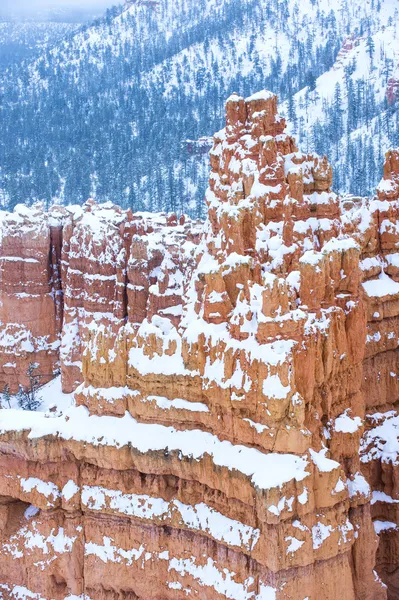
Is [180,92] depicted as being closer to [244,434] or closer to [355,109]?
[355,109]

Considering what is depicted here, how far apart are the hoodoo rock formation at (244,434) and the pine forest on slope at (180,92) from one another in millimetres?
47754

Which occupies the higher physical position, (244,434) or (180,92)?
(180,92)

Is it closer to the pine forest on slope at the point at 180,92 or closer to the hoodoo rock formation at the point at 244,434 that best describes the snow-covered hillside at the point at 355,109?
the pine forest on slope at the point at 180,92

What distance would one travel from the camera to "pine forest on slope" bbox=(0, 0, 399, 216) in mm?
78750

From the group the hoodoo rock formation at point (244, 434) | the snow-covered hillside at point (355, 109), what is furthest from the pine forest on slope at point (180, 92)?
the hoodoo rock formation at point (244, 434)

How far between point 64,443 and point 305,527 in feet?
16.2

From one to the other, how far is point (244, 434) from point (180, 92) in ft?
337

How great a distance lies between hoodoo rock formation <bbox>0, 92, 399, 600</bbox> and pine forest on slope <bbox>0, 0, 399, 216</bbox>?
4775cm

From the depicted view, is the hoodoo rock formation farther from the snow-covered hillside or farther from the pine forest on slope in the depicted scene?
the pine forest on slope

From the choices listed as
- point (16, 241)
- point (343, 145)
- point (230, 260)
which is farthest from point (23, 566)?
point (343, 145)

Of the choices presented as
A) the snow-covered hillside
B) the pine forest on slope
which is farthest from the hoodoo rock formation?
the pine forest on slope

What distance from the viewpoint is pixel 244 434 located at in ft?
43.2

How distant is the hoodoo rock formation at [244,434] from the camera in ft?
42.2

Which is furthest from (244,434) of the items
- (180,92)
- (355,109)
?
(180,92)
